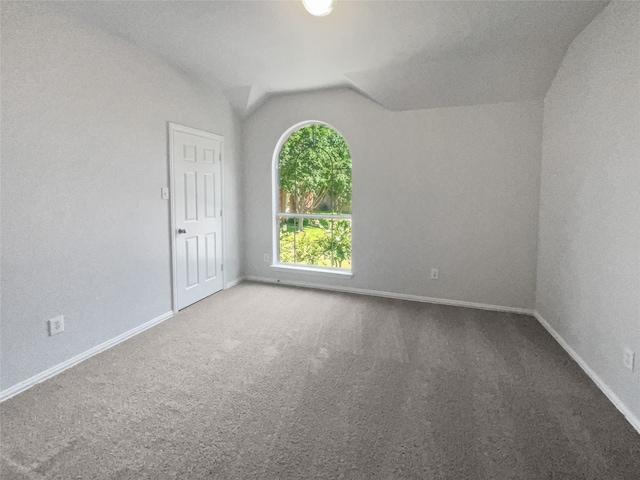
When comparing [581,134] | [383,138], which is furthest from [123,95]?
[581,134]

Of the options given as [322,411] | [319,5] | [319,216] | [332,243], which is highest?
[319,5]

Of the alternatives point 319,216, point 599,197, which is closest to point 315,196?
point 319,216

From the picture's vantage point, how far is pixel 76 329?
8.30 ft

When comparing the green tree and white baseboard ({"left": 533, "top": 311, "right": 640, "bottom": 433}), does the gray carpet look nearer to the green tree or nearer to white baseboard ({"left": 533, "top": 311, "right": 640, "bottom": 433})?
white baseboard ({"left": 533, "top": 311, "right": 640, "bottom": 433})

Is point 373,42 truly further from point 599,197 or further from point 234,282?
point 234,282

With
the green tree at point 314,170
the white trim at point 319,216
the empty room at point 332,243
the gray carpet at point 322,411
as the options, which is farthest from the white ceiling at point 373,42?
the gray carpet at point 322,411

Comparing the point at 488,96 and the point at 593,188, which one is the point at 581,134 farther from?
the point at 488,96

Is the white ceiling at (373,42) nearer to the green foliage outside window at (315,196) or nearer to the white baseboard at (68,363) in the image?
the green foliage outside window at (315,196)

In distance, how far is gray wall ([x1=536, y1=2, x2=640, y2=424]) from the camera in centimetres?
193

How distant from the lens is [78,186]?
248cm

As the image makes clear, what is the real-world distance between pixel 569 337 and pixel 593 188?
1.18 m

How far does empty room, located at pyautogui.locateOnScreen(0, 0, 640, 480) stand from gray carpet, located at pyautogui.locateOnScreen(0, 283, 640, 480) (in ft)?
0.06

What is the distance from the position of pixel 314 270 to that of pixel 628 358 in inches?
123

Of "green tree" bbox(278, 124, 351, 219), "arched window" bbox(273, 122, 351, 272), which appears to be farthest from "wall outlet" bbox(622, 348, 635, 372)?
"green tree" bbox(278, 124, 351, 219)
